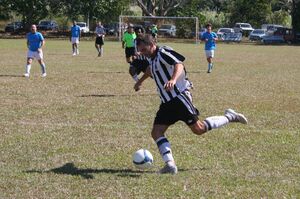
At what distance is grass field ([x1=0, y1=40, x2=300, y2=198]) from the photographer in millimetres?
6223

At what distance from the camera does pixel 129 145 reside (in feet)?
27.4

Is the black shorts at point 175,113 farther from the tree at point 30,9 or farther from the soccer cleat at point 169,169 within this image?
the tree at point 30,9

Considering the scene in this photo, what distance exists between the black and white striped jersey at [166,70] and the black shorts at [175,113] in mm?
76

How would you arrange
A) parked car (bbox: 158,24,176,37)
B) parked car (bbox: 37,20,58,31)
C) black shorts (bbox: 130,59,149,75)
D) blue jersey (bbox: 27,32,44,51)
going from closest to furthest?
1. black shorts (bbox: 130,59,149,75)
2. blue jersey (bbox: 27,32,44,51)
3. parked car (bbox: 158,24,176,37)
4. parked car (bbox: 37,20,58,31)

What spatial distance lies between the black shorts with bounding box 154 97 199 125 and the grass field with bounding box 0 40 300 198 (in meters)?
0.66

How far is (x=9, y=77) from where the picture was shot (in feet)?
59.3

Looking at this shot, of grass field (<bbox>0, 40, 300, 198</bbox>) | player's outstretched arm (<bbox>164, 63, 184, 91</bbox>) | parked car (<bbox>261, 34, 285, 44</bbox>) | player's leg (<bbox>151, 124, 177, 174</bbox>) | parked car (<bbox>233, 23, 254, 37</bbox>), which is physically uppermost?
player's outstretched arm (<bbox>164, 63, 184, 91</bbox>)

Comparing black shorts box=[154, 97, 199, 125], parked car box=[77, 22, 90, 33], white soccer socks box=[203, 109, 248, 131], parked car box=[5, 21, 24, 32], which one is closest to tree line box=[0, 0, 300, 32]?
parked car box=[77, 22, 90, 33]

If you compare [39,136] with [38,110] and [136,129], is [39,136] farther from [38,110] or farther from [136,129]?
[38,110]

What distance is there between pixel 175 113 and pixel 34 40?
12527 millimetres

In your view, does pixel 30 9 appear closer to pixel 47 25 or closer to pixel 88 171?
pixel 47 25

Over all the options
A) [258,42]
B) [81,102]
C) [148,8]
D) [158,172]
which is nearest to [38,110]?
[81,102]

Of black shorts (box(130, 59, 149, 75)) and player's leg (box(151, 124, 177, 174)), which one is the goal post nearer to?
black shorts (box(130, 59, 149, 75))

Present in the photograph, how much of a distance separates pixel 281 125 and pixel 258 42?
4891 cm
